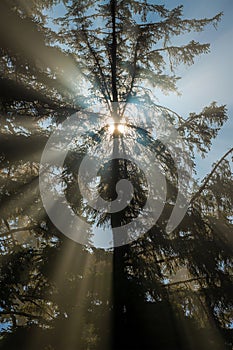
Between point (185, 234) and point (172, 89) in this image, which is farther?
point (172, 89)

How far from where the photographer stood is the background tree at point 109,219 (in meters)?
5.54

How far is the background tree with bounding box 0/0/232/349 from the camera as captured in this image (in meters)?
5.54

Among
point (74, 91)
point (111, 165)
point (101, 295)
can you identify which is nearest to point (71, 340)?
point (101, 295)

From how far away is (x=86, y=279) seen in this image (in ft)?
20.9

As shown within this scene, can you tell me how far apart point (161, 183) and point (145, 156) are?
2.60 feet

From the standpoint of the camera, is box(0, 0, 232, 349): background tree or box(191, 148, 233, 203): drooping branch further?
box(191, 148, 233, 203): drooping branch

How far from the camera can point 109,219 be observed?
714 cm

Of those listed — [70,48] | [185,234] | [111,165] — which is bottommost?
[185,234]

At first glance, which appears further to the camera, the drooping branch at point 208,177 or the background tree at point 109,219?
the drooping branch at point 208,177

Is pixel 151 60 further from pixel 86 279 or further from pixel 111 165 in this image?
pixel 86 279

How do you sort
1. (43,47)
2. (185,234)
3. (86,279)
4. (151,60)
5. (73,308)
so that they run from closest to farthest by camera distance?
(73,308) < (86,279) < (185,234) < (43,47) < (151,60)

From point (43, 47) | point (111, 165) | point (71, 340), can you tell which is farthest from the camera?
point (43, 47)

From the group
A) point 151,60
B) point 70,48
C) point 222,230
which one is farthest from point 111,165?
point 70,48

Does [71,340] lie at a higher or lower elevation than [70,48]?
lower
